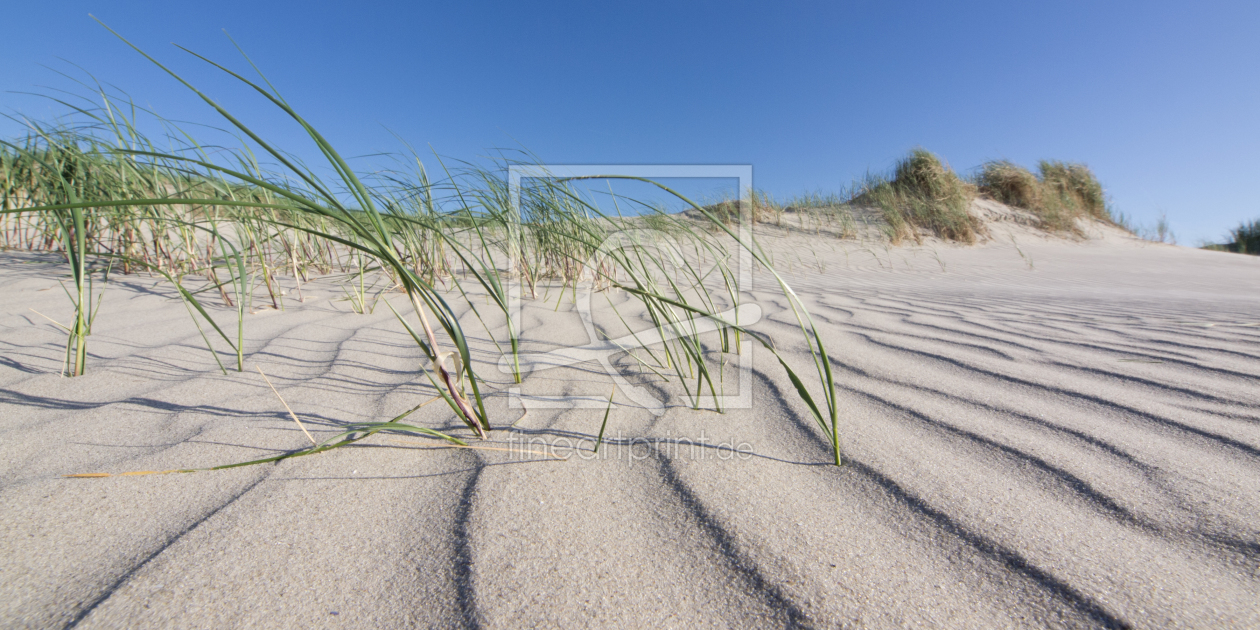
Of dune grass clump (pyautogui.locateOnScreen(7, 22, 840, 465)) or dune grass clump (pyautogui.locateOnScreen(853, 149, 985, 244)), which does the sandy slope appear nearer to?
dune grass clump (pyautogui.locateOnScreen(7, 22, 840, 465))

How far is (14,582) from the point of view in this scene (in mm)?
585

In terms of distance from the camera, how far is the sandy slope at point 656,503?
1.88 ft

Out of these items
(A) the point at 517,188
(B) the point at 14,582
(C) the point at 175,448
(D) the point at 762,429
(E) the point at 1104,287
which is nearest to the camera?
(B) the point at 14,582

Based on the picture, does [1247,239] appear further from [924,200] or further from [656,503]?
[656,503]

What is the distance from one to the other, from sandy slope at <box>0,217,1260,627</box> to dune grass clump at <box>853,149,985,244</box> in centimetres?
656

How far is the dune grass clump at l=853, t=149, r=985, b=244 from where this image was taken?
7.36 m

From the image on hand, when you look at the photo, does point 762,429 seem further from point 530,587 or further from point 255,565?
point 255,565

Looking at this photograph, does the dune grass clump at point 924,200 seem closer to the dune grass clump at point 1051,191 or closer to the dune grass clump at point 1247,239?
the dune grass clump at point 1051,191

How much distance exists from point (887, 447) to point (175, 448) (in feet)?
3.86

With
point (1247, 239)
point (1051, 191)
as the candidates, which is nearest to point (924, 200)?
point (1051, 191)

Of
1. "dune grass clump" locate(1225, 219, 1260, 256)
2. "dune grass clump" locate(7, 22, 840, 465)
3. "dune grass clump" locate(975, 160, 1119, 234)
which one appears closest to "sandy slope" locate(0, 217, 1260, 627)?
"dune grass clump" locate(7, 22, 840, 465)

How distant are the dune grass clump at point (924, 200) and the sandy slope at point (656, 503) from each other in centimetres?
656

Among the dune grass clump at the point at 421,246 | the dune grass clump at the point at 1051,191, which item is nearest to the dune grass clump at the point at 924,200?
the dune grass clump at the point at 1051,191

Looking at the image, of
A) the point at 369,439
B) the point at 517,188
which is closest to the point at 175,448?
the point at 369,439
